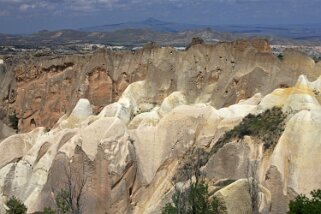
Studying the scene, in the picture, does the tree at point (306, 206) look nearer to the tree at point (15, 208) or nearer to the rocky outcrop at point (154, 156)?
the rocky outcrop at point (154, 156)

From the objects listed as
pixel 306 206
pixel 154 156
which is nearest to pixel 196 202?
pixel 306 206

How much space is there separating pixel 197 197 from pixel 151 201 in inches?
419

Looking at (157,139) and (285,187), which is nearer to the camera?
(285,187)

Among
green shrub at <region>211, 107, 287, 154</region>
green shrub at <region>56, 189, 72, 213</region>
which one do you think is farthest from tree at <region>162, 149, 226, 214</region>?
green shrub at <region>211, 107, 287, 154</region>

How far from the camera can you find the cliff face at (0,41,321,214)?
30578mm

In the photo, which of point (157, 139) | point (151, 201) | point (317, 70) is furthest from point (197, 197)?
point (317, 70)

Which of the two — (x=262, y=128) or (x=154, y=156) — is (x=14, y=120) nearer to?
(x=154, y=156)

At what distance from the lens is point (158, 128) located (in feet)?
134

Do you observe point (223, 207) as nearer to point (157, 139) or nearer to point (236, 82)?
point (157, 139)

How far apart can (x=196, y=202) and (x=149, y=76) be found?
2587cm

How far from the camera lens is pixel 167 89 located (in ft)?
161

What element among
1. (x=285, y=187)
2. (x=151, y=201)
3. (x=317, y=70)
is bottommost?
(x=151, y=201)

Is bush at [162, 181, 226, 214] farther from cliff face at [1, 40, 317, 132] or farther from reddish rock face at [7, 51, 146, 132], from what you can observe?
reddish rock face at [7, 51, 146, 132]

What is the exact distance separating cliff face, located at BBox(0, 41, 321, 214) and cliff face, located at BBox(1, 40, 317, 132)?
0.30 feet
